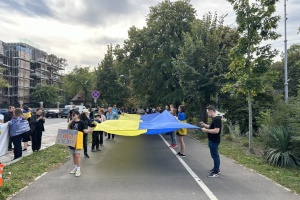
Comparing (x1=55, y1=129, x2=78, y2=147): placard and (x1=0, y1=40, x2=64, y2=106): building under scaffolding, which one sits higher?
(x1=0, y1=40, x2=64, y2=106): building under scaffolding

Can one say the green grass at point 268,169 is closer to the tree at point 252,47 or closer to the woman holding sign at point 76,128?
the tree at point 252,47

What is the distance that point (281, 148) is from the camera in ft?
33.4

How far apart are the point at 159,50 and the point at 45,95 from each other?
67.9 metres

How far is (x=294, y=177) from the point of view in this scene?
319 inches

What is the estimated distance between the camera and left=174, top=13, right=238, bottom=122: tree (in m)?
17.8

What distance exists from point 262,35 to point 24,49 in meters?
93.3

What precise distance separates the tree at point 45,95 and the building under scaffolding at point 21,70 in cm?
555

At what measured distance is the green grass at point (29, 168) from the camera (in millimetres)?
6963

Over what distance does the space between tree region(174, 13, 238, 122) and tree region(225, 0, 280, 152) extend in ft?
14.5

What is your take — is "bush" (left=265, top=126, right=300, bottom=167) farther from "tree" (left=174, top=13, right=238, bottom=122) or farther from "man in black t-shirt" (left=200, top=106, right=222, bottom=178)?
"tree" (left=174, top=13, right=238, bottom=122)

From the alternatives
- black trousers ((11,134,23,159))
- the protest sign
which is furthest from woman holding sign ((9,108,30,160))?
the protest sign

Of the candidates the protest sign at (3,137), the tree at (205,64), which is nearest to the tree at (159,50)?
the tree at (205,64)

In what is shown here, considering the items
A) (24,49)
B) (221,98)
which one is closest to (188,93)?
(221,98)

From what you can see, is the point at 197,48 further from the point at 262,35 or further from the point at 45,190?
the point at 45,190
